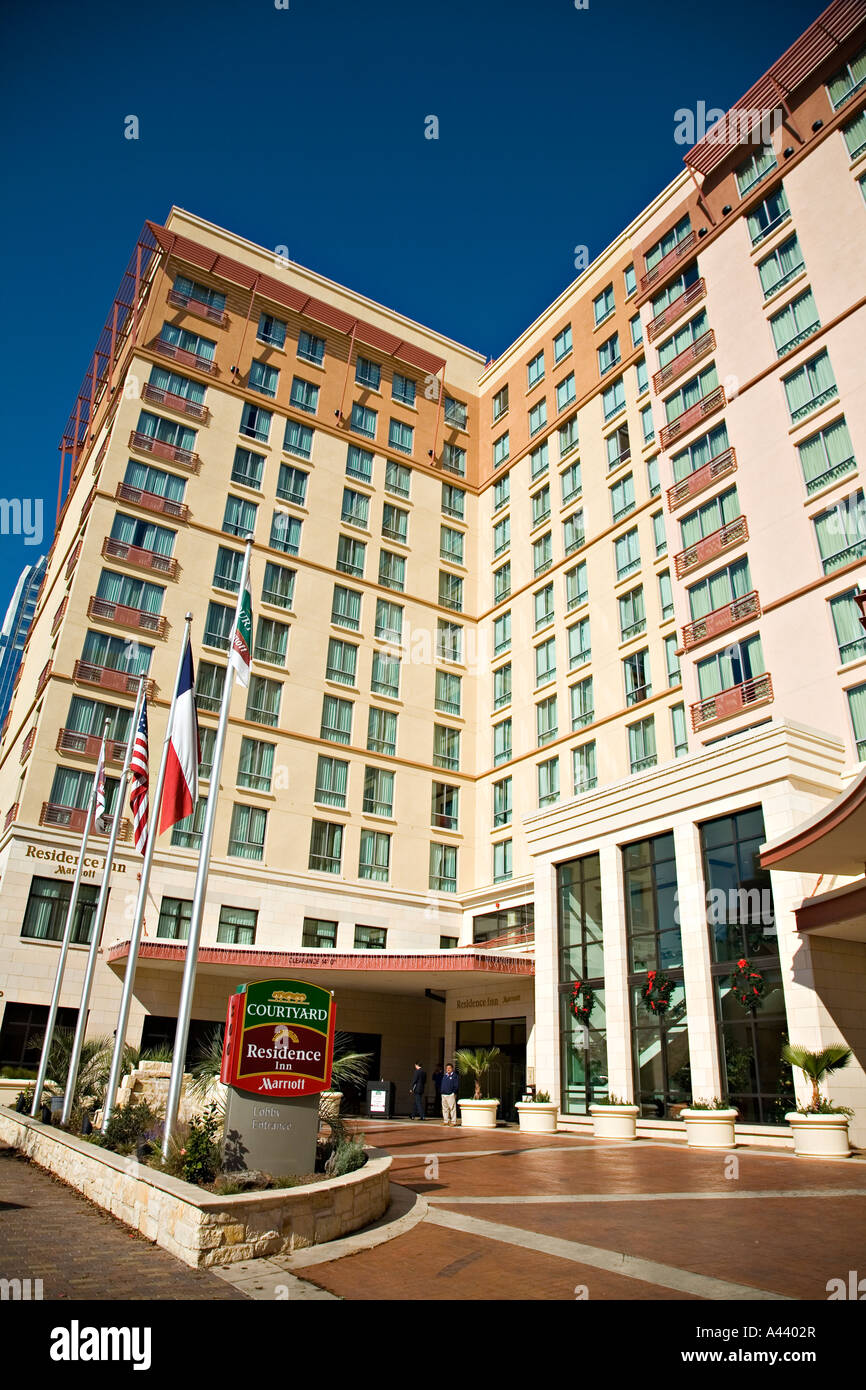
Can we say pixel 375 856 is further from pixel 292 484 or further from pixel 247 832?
pixel 292 484

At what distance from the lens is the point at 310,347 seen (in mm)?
45406

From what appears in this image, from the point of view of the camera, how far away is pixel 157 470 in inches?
1483

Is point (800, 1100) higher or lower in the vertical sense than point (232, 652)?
lower

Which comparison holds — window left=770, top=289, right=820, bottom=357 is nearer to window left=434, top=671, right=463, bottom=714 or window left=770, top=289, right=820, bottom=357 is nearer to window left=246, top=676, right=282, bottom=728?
window left=434, top=671, right=463, bottom=714

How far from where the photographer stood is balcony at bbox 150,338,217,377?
1566 inches

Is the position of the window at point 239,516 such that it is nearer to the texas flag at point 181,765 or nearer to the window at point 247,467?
the window at point 247,467

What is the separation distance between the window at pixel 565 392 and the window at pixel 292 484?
12802mm

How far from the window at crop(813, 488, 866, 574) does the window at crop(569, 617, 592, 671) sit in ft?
39.1

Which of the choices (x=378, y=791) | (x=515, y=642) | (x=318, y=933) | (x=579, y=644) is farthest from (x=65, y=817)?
(x=579, y=644)

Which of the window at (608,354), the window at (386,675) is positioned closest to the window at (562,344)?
the window at (608,354)
